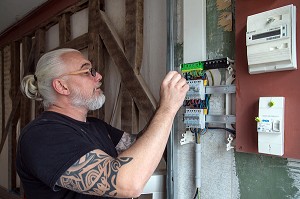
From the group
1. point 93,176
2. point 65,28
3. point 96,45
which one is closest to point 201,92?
point 93,176

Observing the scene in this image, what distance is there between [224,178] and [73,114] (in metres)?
0.80

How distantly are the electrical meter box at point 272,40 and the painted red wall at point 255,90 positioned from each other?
36 mm

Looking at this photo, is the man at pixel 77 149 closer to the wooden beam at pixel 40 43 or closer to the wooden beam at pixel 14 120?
the wooden beam at pixel 40 43

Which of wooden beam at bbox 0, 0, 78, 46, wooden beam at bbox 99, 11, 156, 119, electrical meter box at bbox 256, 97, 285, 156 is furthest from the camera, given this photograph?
wooden beam at bbox 0, 0, 78, 46

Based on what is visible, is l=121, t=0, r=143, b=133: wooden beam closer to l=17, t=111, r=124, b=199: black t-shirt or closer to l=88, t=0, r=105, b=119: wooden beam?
l=88, t=0, r=105, b=119: wooden beam

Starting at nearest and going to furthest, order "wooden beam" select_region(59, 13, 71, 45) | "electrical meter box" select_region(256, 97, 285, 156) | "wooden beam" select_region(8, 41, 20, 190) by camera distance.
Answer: "electrical meter box" select_region(256, 97, 285, 156) < "wooden beam" select_region(59, 13, 71, 45) < "wooden beam" select_region(8, 41, 20, 190)

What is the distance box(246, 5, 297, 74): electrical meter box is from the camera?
902 mm

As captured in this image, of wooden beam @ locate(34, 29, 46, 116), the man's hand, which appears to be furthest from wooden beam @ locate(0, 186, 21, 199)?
the man's hand

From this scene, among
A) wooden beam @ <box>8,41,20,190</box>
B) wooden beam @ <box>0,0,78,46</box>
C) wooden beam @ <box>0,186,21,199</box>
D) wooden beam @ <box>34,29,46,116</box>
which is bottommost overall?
wooden beam @ <box>0,186,21,199</box>

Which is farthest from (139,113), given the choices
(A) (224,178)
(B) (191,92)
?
(A) (224,178)

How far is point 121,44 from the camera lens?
1.90 metres

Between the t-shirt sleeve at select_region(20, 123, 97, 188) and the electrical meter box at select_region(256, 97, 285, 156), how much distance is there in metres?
0.66

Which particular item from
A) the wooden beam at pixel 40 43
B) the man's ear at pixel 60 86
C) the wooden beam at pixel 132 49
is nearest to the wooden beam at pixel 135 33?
the wooden beam at pixel 132 49

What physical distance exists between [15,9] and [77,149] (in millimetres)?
2989
